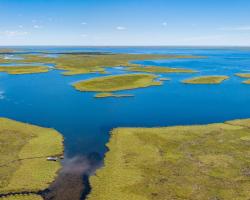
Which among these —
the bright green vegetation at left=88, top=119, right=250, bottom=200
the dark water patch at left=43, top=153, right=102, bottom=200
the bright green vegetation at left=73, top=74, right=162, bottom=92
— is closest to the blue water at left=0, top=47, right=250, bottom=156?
the dark water patch at left=43, top=153, right=102, bottom=200

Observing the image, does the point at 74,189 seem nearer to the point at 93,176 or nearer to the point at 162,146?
the point at 93,176

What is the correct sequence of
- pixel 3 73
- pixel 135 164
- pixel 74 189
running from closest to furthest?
pixel 74 189, pixel 135 164, pixel 3 73

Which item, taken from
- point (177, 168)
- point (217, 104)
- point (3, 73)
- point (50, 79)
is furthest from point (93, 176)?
point (3, 73)

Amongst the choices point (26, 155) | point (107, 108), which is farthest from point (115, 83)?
point (26, 155)

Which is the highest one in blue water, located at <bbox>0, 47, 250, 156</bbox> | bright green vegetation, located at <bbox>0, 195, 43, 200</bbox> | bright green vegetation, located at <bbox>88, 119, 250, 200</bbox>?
blue water, located at <bbox>0, 47, 250, 156</bbox>

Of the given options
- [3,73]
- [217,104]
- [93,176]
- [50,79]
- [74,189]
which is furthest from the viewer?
[3,73]

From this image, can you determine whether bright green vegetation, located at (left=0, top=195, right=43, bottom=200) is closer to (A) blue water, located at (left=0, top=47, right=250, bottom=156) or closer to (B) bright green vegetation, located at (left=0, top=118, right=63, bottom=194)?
(B) bright green vegetation, located at (left=0, top=118, right=63, bottom=194)

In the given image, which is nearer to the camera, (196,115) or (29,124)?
(29,124)
